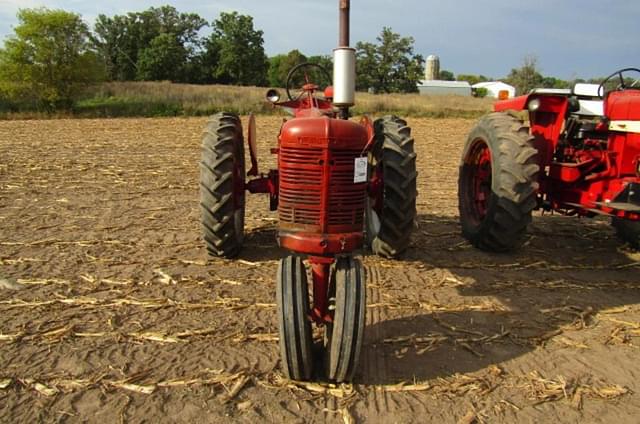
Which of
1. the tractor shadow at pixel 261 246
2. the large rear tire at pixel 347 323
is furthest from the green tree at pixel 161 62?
the large rear tire at pixel 347 323

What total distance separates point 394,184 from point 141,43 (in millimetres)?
64132

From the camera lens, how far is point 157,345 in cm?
340

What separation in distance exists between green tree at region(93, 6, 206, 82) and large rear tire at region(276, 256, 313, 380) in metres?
58.4

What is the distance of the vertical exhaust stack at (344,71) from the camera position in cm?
376

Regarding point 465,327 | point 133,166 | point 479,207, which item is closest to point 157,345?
point 465,327

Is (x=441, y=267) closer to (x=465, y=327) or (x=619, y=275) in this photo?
(x=465, y=327)

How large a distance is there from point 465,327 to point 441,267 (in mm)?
1278

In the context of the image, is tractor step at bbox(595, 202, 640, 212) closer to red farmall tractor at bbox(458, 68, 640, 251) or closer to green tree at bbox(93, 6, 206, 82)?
red farmall tractor at bbox(458, 68, 640, 251)

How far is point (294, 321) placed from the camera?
286 centimetres

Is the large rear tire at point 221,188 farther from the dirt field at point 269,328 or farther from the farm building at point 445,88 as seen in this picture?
the farm building at point 445,88

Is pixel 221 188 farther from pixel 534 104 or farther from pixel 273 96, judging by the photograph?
pixel 534 104

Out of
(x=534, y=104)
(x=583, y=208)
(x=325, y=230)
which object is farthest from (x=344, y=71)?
(x=583, y=208)

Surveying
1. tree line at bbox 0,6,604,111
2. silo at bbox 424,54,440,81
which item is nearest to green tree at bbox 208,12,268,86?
tree line at bbox 0,6,604,111

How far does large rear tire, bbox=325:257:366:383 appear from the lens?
9.37 feet
